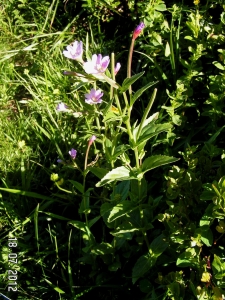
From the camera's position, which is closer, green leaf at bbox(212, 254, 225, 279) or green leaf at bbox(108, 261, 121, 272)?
green leaf at bbox(212, 254, 225, 279)

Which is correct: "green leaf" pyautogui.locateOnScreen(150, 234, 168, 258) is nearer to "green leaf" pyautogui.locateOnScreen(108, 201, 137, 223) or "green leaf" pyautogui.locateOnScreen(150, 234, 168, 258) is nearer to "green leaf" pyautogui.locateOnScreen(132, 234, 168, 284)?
"green leaf" pyautogui.locateOnScreen(132, 234, 168, 284)

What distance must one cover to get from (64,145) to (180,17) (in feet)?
2.68

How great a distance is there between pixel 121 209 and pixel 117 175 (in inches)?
5.3

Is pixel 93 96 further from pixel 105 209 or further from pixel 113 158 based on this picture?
pixel 105 209

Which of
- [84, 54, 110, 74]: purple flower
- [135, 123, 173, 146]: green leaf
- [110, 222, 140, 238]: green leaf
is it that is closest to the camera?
[84, 54, 110, 74]: purple flower

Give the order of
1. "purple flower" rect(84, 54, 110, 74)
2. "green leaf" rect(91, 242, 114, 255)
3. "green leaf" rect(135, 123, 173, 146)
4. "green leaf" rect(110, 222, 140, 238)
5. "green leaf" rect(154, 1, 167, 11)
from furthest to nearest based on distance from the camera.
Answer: "green leaf" rect(154, 1, 167, 11) → "green leaf" rect(91, 242, 114, 255) → "green leaf" rect(110, 222, 140, 238) → "green leaf" rect(135, 123, 173, 146) → "purple flower" rect(84, 54, 110, 74)

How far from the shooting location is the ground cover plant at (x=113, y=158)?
1.36 m

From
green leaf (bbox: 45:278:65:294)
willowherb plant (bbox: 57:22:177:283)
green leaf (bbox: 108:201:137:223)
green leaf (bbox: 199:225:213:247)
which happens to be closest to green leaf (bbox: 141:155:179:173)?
willowherb plant (bbox: 57:22:177:283)

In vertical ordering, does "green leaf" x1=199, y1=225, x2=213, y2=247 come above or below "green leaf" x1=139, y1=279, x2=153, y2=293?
above

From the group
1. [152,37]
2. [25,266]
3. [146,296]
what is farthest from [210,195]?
[152,37]

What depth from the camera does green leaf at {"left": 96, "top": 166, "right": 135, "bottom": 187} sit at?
4.38 feet

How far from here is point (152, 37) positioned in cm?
206

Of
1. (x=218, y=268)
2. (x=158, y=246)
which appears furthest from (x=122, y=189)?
(x=218, y=268)

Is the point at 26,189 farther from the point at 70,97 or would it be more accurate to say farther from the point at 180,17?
the point at 180,17
